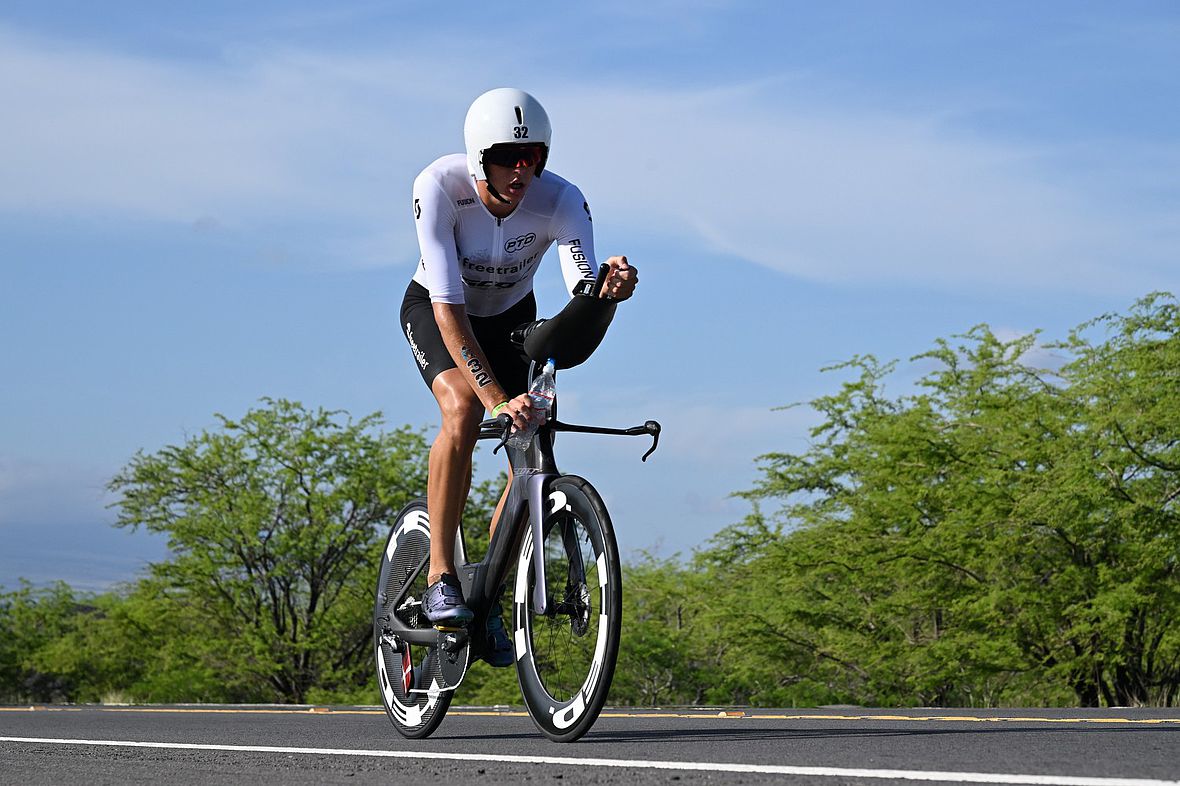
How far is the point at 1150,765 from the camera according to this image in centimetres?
410

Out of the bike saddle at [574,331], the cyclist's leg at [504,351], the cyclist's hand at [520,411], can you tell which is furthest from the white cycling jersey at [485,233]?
the cyclist's hand at [520,411]

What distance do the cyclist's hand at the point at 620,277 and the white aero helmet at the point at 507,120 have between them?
68cm

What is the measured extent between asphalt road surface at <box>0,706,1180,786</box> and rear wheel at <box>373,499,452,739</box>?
6.0 inches

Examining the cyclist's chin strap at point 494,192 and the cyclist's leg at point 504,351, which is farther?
the cyclist's leg at point 504,351

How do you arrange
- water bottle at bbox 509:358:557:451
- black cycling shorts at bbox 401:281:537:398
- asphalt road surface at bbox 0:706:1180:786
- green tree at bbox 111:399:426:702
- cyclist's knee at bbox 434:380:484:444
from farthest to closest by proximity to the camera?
green tree at bbox 111:399:426:702 < black cycling shorts at bbox 401:281:537:398 < cyclist's knee at bbox 434:380:484:444 < water bottle at bbox 509:358:557:451 < asphalt road surface at bbox 0:706:1180:786

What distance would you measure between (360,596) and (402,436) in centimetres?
491

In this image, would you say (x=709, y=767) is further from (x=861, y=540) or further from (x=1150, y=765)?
(x=861, y=540)

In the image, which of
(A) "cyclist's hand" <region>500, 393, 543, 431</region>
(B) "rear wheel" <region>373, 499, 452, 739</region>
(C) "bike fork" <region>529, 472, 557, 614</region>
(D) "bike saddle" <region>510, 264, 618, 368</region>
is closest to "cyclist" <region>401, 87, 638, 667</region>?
(A) "cyclist's hand" <region>500, 393, 543, 431</region>

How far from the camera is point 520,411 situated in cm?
568

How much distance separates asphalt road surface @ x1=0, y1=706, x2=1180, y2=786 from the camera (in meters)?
4.16

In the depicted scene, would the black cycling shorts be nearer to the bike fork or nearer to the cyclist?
the cyclist

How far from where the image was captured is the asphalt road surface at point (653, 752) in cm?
416

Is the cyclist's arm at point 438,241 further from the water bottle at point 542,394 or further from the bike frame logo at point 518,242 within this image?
the water bottle at point 542,394

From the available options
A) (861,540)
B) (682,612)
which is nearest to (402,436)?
(682,612)
